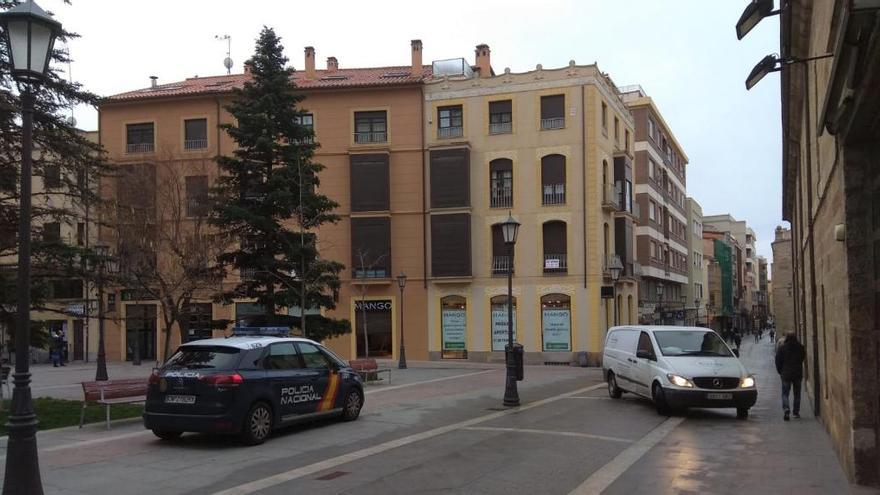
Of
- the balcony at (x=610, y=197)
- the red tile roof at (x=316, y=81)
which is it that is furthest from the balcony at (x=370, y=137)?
the balcony at (x=610, y=197)

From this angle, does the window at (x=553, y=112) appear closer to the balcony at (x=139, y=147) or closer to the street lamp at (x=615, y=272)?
the street lamp at (x=615, y=272)

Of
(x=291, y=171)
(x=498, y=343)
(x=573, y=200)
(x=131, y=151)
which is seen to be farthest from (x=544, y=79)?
(x=131, y=151)

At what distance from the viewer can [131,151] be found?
41031 mm

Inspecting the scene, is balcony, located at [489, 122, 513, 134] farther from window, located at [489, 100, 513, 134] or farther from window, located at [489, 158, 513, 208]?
window, located at [489, 158, 513, 208]

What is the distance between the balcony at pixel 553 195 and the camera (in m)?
37.5

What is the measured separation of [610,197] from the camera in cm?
3888

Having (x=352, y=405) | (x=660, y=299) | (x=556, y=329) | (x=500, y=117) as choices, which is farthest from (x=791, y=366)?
(x=660, y=299)

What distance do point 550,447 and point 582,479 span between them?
2.12 metres

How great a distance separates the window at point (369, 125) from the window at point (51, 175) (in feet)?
76.0

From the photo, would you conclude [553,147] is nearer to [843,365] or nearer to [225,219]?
[225,219]

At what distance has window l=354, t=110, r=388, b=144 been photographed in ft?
129

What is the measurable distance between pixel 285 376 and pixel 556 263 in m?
26.9

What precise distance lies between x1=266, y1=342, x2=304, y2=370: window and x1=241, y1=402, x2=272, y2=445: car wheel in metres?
0.70

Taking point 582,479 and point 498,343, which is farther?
point 498,343
